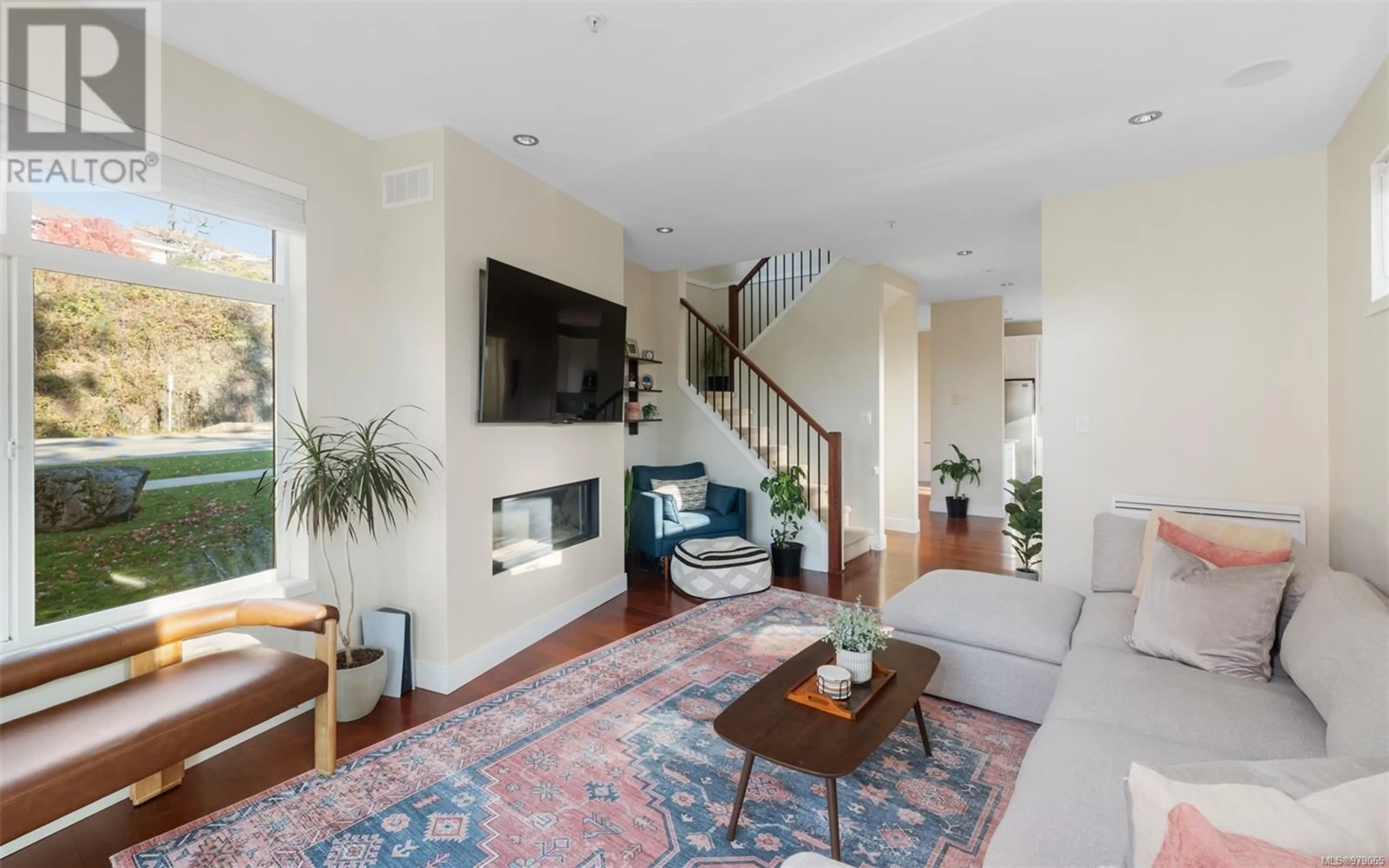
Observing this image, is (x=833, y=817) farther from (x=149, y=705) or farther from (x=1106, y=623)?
(x=149, y=705)

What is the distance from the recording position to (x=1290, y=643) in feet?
6.56

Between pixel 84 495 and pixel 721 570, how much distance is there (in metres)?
3.49

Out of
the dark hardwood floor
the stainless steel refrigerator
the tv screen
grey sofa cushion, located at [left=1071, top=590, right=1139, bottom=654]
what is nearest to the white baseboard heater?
grey sofa cushion, located at [left=1071, top=590, right=1139, bottom=654]

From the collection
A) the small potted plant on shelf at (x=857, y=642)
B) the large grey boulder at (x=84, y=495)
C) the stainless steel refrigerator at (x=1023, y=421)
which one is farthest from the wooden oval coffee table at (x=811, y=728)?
the stainless steel refrigerator at (x=1023, y=421)

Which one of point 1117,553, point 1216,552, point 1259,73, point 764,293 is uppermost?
point 764,293

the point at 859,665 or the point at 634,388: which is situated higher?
the point at 634,388

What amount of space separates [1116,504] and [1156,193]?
1.90 metres

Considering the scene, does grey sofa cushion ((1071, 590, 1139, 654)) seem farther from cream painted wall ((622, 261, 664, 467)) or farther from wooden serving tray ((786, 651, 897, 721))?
cream painted wall ((622, 261, 664, 467))

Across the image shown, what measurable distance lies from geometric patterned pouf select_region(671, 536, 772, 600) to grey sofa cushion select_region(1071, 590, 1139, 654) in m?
2.25

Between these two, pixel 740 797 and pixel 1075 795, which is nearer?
pixel 1075 795

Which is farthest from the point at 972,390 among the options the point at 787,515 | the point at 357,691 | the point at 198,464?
the point at 198,464

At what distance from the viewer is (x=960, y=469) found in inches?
306

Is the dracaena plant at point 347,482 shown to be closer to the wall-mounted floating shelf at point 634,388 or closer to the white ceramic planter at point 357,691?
the white ceramic planter at point 357,691

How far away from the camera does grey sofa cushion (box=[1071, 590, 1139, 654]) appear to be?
2469 mm
